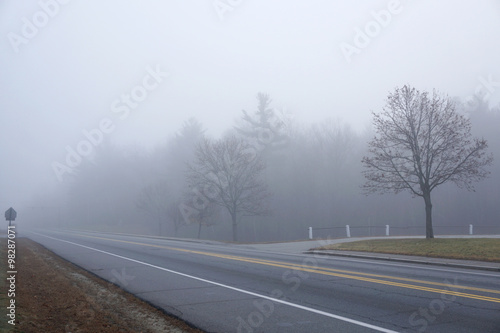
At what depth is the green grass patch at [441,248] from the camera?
56.3 feet

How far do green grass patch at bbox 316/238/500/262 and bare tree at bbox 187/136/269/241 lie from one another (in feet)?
67.0

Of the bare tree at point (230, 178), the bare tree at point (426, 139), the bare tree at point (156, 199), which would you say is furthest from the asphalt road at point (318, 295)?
the bare tree at point (156, 199)

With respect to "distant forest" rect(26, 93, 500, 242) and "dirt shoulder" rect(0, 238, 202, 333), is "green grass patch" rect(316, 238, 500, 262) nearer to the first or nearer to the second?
"dirt shoulder" rect(0, 238, 202, 333)

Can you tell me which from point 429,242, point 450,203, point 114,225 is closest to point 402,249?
point 429,242

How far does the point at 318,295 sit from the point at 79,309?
505 cm

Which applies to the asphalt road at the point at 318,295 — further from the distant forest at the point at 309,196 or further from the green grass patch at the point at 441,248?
the distant forest at the point at 309,196

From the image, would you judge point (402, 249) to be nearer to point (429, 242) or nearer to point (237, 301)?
point (429, 242)

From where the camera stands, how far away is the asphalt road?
783cm

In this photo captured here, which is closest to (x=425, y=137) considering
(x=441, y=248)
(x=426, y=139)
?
(x=426, y=139)

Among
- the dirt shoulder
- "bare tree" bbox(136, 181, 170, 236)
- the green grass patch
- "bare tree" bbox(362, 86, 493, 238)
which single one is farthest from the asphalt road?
"bare tree" bbox(136, 181, 170, 236)

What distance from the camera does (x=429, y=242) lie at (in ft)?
69.4

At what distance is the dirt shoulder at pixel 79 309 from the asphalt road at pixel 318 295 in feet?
1.52

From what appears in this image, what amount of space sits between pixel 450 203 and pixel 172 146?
4139 cm

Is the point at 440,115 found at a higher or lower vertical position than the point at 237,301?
higher
